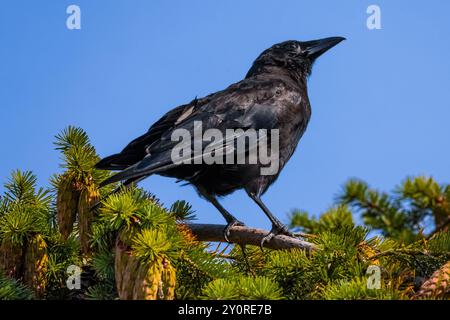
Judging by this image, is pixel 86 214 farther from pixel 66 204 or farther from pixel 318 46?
pixel 318 46

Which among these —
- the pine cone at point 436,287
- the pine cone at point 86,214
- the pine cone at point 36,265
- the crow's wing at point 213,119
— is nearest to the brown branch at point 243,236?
the crow's wing at point 213,119

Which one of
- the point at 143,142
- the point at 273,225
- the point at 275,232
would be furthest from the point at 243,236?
the point at 143,142

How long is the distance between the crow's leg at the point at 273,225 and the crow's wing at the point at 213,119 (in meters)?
0.49

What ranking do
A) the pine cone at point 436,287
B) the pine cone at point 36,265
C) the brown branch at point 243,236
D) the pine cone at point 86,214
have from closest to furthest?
the pine cone at point 436,287, the pine cone at point 36,265, the pine cone at point 86,214, the brown branch at point 243,236

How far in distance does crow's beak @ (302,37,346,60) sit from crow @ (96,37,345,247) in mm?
581

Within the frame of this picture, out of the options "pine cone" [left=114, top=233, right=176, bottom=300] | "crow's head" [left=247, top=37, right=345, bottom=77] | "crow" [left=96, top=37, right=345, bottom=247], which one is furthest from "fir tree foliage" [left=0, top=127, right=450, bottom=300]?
"crow's head" [left=247, top=37, right=345, bottom=77]

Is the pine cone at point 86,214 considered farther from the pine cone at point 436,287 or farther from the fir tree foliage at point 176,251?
the pine cone at point 436,287

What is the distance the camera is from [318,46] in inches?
273

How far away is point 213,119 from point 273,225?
100cm

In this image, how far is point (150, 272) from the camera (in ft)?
10.5

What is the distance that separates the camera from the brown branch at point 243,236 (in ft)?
13.5
